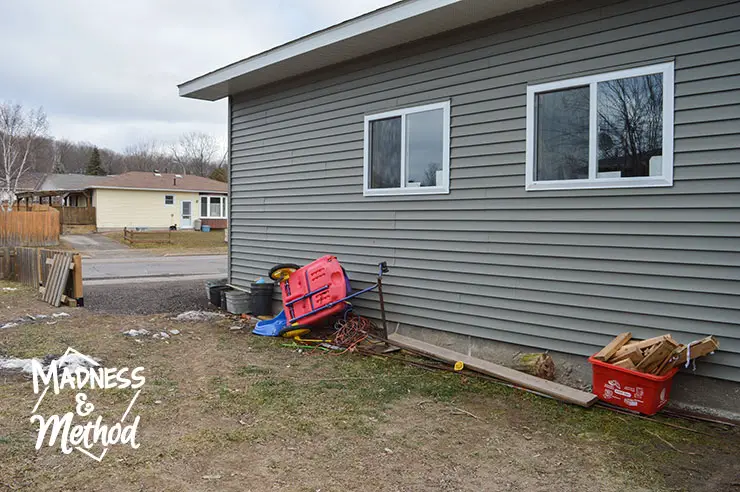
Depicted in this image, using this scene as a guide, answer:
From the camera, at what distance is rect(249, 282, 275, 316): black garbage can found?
8602 millimetres

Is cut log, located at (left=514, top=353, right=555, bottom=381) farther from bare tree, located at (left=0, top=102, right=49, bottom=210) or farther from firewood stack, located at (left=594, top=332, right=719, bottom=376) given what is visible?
bare tree, located at (left=0, top=102, right=49, bottom=210)

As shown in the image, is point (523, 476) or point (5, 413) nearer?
point (523, 476)

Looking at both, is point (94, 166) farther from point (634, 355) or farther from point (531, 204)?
point (634, 355)

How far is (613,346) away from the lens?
4637 millimetres

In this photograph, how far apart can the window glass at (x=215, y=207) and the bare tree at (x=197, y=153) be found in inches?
1290

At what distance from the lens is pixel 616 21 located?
492 centimetres

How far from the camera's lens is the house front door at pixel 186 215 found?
3494 cm

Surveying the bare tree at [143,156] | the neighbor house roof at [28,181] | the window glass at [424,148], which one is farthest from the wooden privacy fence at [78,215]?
the bare tree at [143,156]

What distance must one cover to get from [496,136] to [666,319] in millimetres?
2416

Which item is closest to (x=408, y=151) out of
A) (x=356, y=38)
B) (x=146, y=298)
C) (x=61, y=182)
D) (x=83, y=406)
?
(x=356, y=38)

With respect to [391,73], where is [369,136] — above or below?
below

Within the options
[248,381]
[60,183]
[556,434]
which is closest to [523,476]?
[556,434]

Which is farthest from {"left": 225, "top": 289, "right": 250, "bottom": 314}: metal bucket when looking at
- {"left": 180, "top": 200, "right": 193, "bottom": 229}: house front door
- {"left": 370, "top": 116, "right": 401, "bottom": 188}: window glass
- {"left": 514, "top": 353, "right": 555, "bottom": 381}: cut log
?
{"left": 180, "top": 200, "right": 193, "bottom": 229}: house front door

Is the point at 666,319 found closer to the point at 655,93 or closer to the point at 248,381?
the point at 655,93
